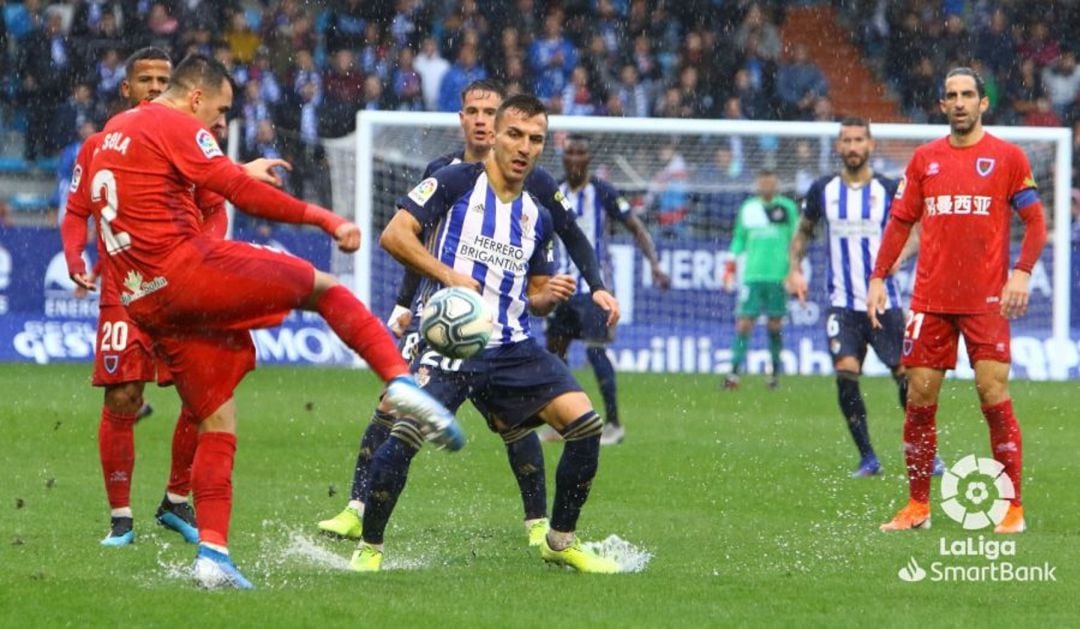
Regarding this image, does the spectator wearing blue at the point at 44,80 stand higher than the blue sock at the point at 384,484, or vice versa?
the spectator wearing blue at the point at 44,80

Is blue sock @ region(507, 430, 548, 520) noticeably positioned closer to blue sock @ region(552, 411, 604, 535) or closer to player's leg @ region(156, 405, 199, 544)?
blue sock @ region(552, 411, 604, 535)

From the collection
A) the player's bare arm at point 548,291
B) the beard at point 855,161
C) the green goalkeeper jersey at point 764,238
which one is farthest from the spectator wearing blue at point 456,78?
the player's bare arm at point 548,291

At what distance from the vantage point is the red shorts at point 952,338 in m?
9.08

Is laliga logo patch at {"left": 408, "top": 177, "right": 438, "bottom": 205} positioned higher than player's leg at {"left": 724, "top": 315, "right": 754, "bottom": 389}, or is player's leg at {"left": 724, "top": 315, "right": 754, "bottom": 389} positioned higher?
laliga logo patch at {"left": 408, "top": 177, "right": 438, "bottom": 205}

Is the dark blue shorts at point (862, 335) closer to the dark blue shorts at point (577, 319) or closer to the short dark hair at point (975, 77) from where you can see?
the dark blue shorts at point (577, 319)

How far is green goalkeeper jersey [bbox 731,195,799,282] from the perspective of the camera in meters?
A: 19.0

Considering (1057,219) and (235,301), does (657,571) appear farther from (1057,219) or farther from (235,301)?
(1057,219)

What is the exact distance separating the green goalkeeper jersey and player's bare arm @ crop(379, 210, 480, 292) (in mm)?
11449

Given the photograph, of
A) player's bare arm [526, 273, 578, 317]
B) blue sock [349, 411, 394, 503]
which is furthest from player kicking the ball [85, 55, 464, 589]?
blue sock [349, 411, 394, 503]

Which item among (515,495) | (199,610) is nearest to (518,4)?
(515,495)

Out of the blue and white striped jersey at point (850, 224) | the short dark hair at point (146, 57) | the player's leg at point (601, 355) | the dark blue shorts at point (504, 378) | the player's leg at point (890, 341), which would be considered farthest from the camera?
the player's leg at point (601, 355)

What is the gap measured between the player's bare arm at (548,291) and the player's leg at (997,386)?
2.32 m

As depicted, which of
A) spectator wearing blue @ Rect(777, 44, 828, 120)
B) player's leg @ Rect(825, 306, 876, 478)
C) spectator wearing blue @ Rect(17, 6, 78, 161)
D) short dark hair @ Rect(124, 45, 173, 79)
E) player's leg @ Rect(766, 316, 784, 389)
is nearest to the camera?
short dark hair @ Rect(124, 45, 173, 79)

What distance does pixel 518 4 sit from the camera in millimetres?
24734
